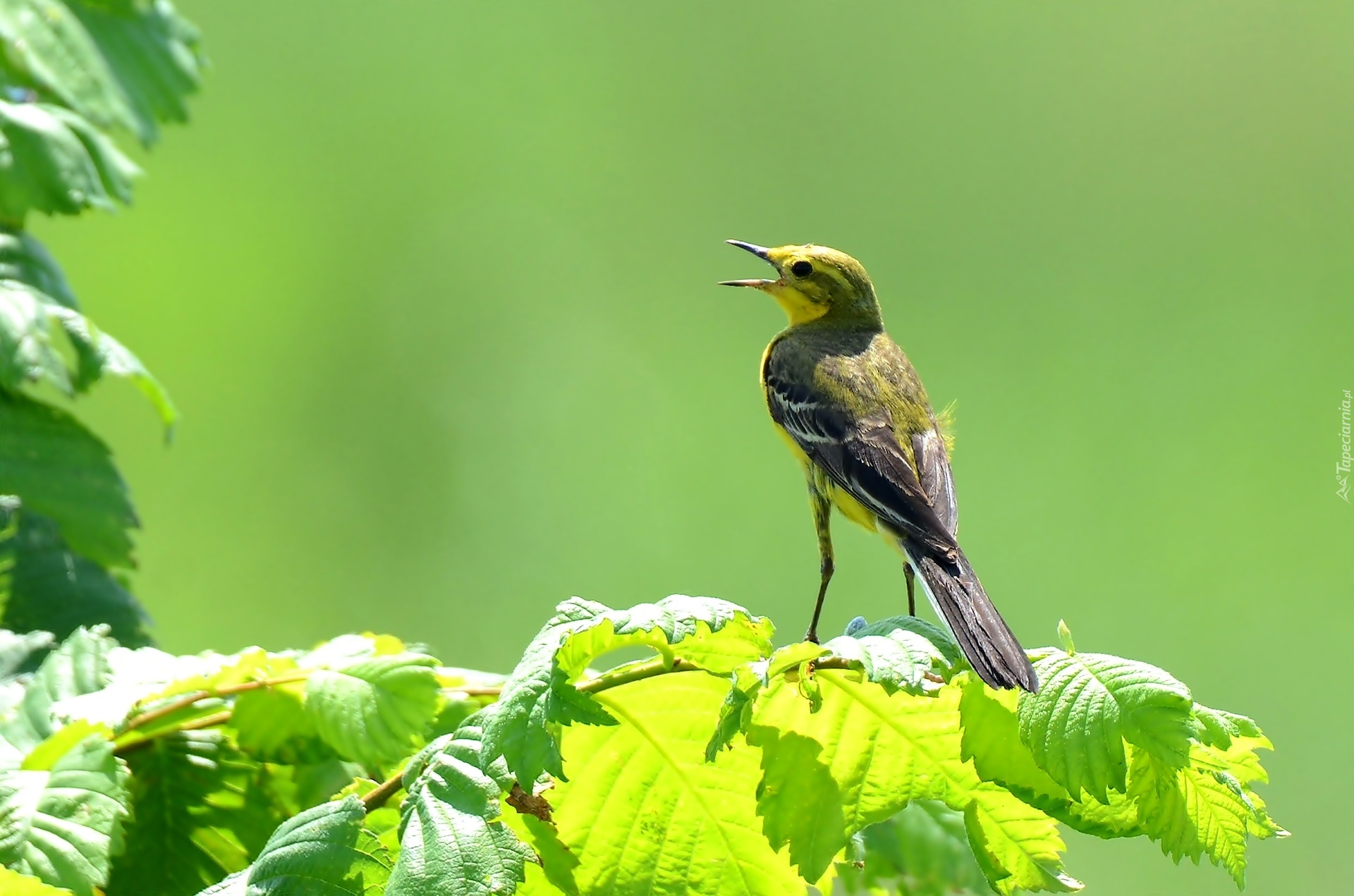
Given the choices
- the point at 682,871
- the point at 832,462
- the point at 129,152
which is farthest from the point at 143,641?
the point at 129,152

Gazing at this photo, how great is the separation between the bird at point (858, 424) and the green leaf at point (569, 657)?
1007 millimetres

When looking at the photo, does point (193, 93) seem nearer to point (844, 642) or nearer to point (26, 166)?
point (26, 166)

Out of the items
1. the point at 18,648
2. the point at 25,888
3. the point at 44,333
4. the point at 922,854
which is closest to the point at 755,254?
the point at 922,854

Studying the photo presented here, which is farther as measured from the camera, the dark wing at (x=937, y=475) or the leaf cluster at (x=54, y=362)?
the dark wing at (x=937, y=475)

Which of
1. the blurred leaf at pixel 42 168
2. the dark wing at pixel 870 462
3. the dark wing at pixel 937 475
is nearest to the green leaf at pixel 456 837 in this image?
the blurred leaf at pixel 42 168

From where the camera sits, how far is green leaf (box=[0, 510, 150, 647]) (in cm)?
266

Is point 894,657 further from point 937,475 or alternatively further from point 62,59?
point 62,59

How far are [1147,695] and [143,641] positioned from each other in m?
2.00

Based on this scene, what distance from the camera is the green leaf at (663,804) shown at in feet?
6.04

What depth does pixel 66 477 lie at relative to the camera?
8.91 ft

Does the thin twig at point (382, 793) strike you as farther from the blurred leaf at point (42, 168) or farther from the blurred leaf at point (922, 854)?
the blurred leaf at point (42, 168)

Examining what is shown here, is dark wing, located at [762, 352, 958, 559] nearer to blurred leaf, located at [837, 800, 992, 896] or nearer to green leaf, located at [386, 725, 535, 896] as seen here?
blurred leaf, located at [837, 800, 992, 896]

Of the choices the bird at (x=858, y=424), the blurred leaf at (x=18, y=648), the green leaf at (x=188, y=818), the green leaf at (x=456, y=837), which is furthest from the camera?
the bird at (x=858, y=424)

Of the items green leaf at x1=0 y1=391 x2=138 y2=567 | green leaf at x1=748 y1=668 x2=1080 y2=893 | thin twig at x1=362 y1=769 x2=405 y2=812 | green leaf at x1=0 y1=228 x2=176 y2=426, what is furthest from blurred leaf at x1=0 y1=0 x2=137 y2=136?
green leaf at x1=748 y1=668 x2=1080 y2=893
